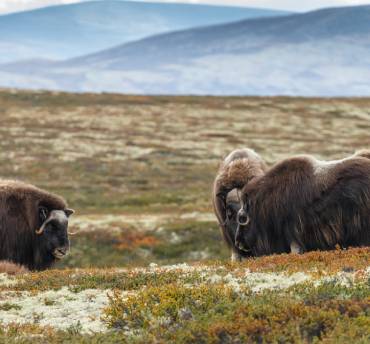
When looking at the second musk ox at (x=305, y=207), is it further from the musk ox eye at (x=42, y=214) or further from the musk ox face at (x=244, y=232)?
the musk ox eye at (x=42, y=214)

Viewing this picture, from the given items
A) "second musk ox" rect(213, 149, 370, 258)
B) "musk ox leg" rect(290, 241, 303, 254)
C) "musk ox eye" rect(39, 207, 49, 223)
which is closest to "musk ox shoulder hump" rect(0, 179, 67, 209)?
"musk ox eye" rect(39, 207, 49, 223)

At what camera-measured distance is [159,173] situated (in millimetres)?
53750

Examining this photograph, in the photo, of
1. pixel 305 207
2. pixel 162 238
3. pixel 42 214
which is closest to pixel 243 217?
pixel 305 207

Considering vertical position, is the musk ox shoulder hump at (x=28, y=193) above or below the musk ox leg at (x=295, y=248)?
above

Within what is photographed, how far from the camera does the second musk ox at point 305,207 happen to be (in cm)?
1348

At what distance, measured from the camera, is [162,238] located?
99.9 ft

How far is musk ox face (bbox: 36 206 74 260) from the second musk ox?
3840mm

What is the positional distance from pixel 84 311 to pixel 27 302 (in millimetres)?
1136

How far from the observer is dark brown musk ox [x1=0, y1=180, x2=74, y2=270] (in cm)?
1599

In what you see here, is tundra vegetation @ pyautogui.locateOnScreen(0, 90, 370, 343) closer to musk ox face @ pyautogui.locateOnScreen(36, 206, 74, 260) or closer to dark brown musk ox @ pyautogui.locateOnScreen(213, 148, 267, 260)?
dark brown musk ox @ pyautogui.locateOnScreen(213, 148, 267, 260)

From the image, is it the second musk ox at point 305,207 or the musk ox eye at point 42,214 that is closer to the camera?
the second musk ox at point 305,207

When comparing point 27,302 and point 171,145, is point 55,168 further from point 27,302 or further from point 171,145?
point 27,302

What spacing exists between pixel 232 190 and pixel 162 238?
48.4 ft

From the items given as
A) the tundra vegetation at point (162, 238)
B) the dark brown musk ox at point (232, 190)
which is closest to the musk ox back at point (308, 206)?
the dark brown musk ox at point (232, 190)
